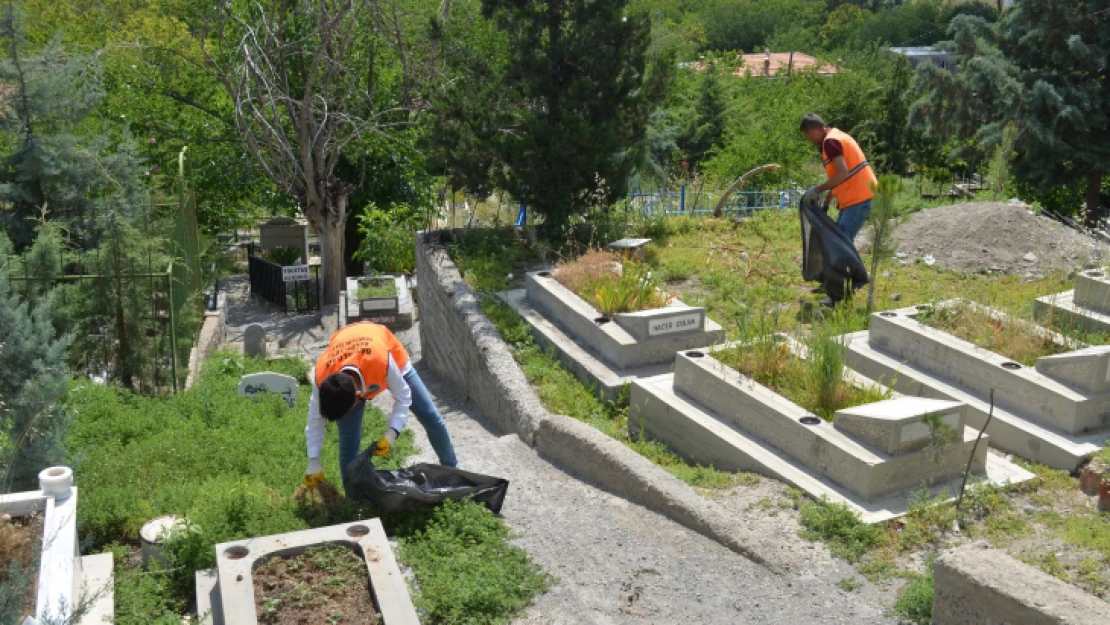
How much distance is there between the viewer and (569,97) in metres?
12.3

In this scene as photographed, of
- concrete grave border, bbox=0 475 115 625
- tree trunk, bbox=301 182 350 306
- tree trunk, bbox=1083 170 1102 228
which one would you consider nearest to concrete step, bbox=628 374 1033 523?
concrete grave border, bbox=0 475 115 625

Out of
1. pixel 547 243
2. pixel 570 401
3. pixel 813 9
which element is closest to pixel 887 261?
pixel 547 243

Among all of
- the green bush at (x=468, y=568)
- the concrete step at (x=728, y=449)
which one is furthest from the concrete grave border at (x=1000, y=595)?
the green bush at (x=468, y=568)

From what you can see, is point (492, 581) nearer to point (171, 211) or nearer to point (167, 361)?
point (167, 361)

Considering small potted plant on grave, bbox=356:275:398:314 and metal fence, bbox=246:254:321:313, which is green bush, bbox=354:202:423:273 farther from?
small potted plant on grave, bbox=356:275:398:314

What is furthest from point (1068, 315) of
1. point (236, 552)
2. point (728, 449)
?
point (236, 552)

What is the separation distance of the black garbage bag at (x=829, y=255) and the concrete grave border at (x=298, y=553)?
5649 millimetres

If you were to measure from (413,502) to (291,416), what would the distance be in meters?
2.92

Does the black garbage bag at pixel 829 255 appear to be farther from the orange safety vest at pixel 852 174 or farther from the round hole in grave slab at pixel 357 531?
the round hole in grave slab at pixel 357 531

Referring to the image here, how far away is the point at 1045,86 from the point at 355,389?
61.0ft

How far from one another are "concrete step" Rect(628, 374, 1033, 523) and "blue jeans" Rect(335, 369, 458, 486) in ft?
5.64

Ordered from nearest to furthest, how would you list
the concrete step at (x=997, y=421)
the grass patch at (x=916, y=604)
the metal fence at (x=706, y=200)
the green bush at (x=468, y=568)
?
1. the grass patch at (x=916, y=604)
2. the green bush at (x=468, y=568)
3. the concrete step at (x=997, y=421)
4. the metal fence at (x=706, y=200)

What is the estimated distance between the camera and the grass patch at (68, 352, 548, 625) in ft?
17.9

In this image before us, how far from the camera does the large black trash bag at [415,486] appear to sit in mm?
6020
